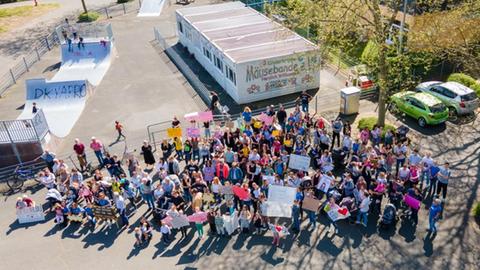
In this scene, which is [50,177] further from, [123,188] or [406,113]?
[406,113]

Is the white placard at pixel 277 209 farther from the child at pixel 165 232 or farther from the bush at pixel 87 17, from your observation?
the bush at pixel 87 17

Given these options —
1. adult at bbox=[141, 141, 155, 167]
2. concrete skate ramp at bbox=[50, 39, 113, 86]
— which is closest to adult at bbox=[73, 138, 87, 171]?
adult at bbox=[141, 141, 155, 167]

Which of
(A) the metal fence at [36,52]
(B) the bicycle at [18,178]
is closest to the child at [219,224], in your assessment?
(B) the bicycle at [18,178]

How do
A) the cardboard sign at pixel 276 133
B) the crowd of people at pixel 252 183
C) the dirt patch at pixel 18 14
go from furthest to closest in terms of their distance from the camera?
1. the dirt patch at pixel 18 14
2. the cardboard sign at pixel 276 133
3. the crowd of people at pixel 252 183

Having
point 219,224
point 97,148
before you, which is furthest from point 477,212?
point 97,148

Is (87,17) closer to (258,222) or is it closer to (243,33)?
(243,33)
